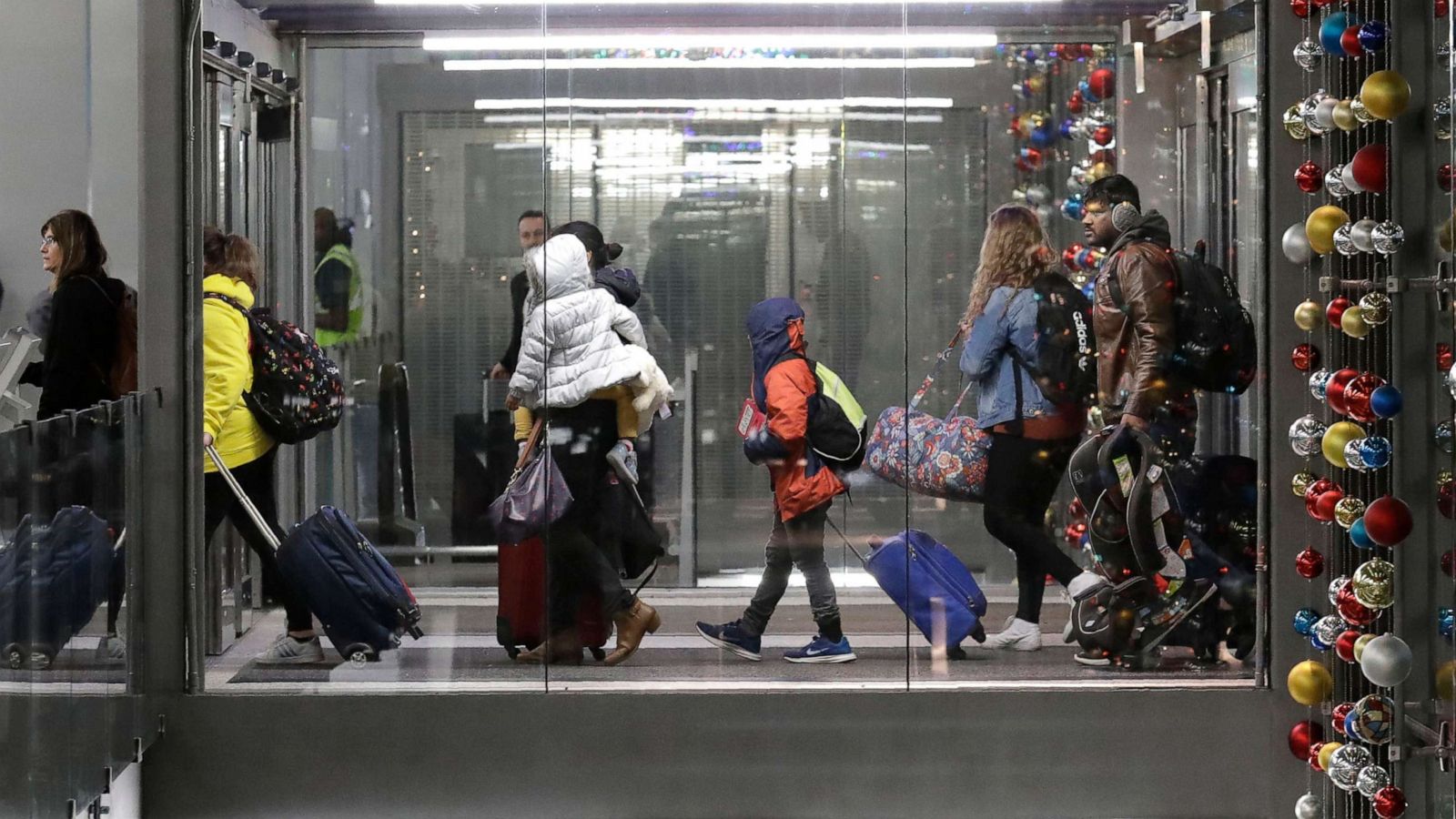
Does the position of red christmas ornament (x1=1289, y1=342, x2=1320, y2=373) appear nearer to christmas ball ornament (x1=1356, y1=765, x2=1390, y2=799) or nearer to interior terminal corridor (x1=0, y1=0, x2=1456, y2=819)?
interior terminal corridor (x1=0, y1=0, x2=1456, y2=819)

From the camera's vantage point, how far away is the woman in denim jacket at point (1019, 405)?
4.70m

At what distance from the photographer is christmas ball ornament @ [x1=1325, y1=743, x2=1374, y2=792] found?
3678 mm

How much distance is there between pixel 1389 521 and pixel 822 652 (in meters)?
1.70

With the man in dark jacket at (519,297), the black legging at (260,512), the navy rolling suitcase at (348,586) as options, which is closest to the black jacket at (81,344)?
the black legging at (260,512)

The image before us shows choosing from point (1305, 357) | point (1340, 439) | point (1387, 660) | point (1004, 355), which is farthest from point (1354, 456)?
point (1004, 355)

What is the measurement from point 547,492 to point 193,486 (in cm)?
94

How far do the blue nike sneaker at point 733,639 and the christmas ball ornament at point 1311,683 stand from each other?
56.3 inches

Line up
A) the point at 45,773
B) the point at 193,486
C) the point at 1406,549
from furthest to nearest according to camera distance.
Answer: the point at 193,486 → the point at 1406,549 → the point at 45,773

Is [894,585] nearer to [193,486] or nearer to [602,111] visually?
[602,111]

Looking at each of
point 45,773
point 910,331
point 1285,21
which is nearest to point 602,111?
point 910,331

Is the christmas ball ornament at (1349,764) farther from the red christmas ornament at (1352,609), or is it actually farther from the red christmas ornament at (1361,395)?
the red christmas ornament at (1361,395)

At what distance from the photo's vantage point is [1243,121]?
15.4ft

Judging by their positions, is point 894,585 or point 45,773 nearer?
point 45,773

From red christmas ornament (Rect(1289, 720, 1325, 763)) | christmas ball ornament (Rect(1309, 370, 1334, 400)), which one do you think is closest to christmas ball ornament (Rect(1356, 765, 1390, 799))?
red christmas ornament (Rect(1289, 720, 1325, 763))
